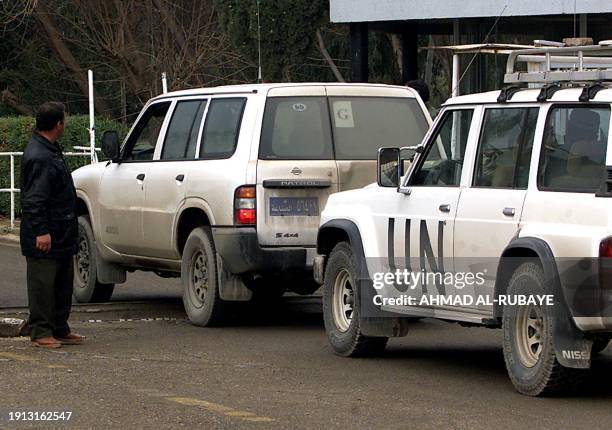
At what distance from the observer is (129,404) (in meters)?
8.89

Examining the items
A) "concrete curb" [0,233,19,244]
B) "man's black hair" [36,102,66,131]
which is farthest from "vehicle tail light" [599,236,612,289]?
"concrete curb" [0,233,19,244]

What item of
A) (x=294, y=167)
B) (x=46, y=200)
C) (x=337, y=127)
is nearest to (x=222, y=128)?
(x=294, y=167)

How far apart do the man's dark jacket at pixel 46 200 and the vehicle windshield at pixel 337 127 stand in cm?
174

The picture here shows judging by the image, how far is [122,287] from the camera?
55.9ft

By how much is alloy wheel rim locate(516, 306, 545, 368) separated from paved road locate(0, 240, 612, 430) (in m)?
0.25

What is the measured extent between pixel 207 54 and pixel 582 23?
576 inches

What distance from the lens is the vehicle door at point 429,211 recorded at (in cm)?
998

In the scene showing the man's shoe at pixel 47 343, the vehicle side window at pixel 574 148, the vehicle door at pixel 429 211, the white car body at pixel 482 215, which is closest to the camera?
the white car body at pixel 482 215

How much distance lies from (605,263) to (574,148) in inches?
34.1

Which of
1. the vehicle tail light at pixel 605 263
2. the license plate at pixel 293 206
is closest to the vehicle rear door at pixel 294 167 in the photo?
the license plate at pixel 293 206

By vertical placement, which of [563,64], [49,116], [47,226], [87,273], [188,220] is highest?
[563,64]

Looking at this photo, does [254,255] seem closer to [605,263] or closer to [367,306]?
[367,306]

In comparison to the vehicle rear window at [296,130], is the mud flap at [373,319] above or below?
below
